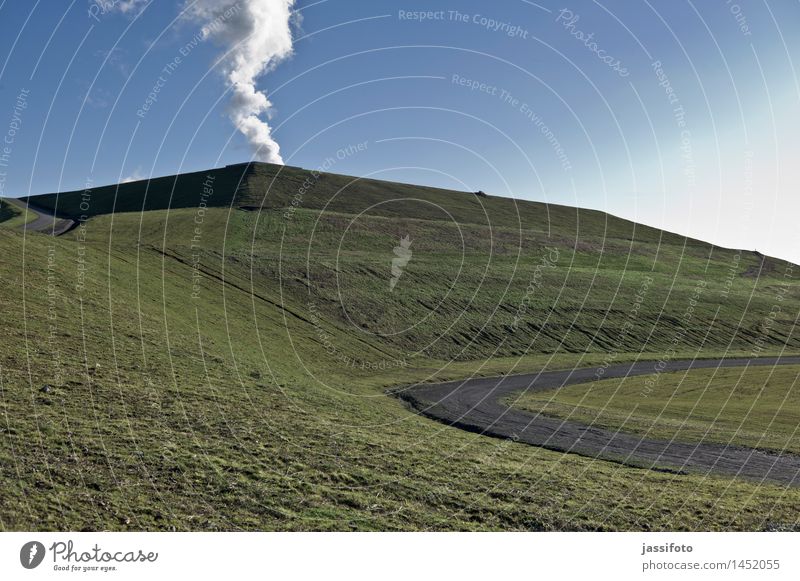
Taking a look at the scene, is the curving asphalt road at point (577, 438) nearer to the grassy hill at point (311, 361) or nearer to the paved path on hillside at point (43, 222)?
the grassy hill at point (311, 361)

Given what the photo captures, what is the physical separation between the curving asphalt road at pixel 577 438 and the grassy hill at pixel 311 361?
2.47m

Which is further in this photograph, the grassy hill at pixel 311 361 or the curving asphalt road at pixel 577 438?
the curving asphalt road at pixel 577 438

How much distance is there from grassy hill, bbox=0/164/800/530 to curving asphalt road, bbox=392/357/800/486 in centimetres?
247

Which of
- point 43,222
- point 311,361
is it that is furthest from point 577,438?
point 43,222

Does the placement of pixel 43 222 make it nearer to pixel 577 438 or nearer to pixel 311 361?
pixel 311 361

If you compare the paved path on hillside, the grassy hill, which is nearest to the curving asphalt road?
the grassy hill

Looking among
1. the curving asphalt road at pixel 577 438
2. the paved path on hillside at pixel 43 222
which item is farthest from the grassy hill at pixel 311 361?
the paved path on hillside at pixel 43 222

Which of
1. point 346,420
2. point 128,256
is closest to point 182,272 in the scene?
point 128,256

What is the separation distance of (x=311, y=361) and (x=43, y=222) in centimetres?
9909

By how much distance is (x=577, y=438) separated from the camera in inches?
1284

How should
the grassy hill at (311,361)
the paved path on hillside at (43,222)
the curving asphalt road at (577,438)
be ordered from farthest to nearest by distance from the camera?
the paved path on hillside at (43,222), the curving asphalt road at (577,438), the grassy hill at (311,361)

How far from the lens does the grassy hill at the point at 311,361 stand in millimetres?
17578

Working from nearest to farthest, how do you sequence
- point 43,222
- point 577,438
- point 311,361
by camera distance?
1. point 577,438
2. point 311,361
3. point 43,222

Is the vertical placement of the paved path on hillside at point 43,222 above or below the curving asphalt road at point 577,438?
above
